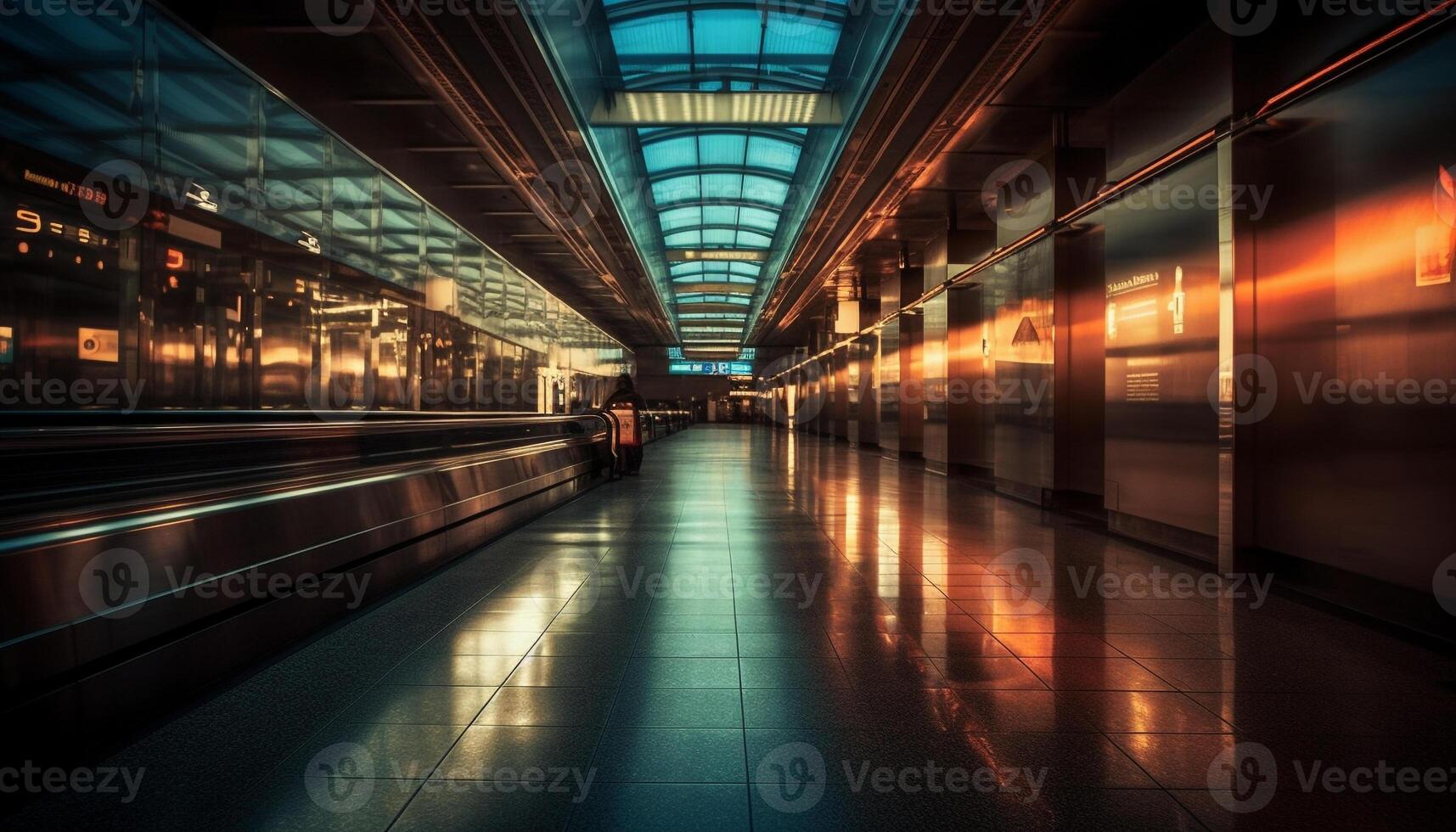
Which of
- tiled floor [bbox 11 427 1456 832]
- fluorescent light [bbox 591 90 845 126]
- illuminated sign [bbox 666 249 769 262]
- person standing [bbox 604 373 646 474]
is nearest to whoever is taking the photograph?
tiled floor [bbox 11 427 1456 832]

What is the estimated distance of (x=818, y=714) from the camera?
317 cm

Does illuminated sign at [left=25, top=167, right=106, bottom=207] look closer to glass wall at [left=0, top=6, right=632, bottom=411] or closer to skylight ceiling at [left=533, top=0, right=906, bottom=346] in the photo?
glass wall at [left=0, top=6, right=632, bottom=411]

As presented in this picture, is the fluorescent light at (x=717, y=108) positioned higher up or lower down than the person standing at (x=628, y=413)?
higher up

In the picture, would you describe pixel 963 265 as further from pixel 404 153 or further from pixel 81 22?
pixel 81 22

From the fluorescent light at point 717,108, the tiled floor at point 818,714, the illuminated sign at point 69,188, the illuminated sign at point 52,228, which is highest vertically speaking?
the fluorescent light at point 717,108

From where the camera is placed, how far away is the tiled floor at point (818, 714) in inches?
96.0

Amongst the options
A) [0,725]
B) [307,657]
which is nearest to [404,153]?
[307,657]

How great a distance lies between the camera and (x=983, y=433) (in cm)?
1441

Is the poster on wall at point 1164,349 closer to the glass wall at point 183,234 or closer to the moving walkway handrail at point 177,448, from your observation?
the moving walkway handrail at point 177,448

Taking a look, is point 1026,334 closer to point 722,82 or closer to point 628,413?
point 722,82

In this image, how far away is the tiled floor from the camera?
8.00 ft

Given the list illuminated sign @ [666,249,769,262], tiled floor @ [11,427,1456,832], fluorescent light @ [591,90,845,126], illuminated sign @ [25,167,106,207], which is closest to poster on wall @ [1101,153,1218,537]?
tiled floor @ [11,427,1456,832]

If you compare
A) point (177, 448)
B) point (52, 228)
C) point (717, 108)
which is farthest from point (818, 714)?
point (717, 108)

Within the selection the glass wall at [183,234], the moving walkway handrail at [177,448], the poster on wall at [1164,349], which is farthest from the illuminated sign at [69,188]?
the poster on wall at [1164,349]
